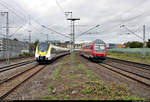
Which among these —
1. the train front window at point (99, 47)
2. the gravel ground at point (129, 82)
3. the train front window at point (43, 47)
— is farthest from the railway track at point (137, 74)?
the train front window at point (43, 47)

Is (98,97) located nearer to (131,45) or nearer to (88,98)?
(88,98)

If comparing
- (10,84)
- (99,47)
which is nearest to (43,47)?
(99,47)

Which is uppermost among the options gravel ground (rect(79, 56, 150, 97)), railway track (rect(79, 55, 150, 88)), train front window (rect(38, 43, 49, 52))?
train front window (rect(38, 43, 49, 52))

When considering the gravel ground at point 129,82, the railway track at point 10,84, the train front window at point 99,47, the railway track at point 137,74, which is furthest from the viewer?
the train front window at point 99,47

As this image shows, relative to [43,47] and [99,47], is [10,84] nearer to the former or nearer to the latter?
[43,47]

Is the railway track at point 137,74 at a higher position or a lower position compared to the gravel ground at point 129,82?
lower

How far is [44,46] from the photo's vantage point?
15.5 m

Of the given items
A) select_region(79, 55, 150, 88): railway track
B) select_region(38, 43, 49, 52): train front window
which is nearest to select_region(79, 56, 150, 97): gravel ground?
select_region(79, 55, 150, 88): railway track

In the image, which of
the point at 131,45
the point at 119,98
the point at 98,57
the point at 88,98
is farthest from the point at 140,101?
the point at 131,45

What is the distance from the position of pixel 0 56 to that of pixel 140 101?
29.5m

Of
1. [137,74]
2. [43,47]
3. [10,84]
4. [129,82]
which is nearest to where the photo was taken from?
[10,84]

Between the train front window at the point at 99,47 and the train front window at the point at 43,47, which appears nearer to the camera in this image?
the train front window at the point at 43,47

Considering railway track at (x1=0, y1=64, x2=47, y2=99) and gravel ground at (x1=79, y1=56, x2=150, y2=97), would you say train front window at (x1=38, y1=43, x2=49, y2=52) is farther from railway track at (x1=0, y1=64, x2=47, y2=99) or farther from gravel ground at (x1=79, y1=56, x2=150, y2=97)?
gravel ground at (x1=79, y1=56, x2=150, y2=97)

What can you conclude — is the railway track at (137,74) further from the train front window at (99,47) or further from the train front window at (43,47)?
the train front window at (43,47)
